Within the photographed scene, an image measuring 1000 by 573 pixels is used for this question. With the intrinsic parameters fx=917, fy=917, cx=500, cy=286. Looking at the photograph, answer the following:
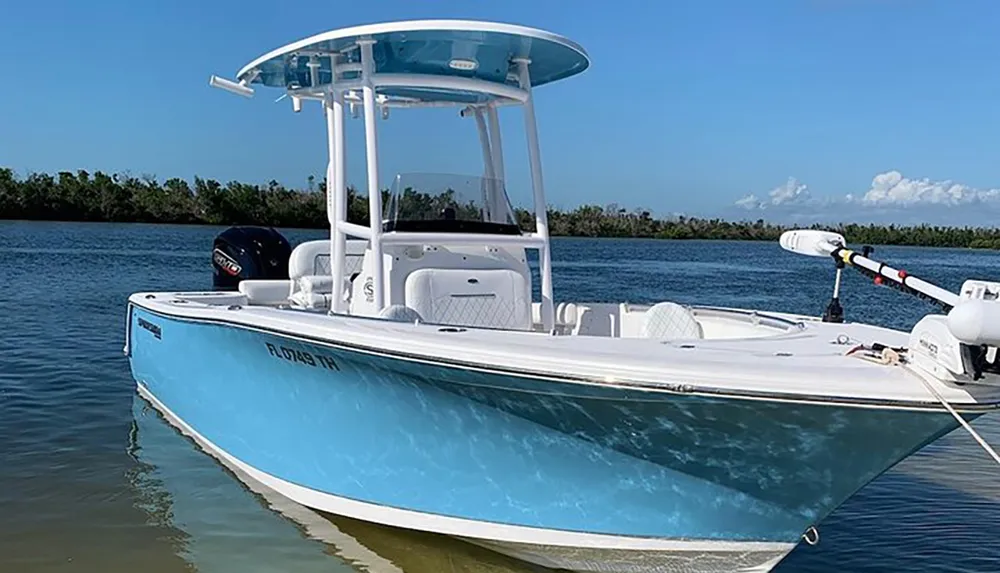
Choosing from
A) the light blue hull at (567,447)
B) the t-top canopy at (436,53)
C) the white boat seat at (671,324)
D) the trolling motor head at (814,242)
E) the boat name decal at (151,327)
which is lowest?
the light blue hull at (567,447)

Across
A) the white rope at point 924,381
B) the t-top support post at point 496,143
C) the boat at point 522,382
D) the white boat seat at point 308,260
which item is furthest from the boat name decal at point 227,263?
the white rope at point 924,381

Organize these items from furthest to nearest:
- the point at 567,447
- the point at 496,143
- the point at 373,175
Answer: the point at 496,143
the point at 373,175
the point at 567,447

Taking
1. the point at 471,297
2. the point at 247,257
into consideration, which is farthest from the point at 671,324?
the point at 247,257

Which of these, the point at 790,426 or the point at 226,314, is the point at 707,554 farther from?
the point at 226,314

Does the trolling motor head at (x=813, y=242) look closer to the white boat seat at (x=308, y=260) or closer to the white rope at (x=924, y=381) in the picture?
the white rope at (x=924, y=381)

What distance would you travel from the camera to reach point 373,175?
573cm

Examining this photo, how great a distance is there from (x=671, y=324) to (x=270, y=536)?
2695mm

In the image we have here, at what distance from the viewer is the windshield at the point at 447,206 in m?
5.87

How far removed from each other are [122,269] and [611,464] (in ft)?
71.7

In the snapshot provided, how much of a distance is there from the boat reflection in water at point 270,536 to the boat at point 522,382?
23cm

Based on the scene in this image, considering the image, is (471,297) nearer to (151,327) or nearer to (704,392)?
(704,392)

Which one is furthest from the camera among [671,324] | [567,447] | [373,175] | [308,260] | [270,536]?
[308,260]

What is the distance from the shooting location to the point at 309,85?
6742mm

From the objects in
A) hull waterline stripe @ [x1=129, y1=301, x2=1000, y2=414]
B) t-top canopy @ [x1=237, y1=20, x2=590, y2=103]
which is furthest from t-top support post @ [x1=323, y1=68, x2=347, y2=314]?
hull waterline stripe @ [x1=129, y1=301, x2=1000, y2=414]
